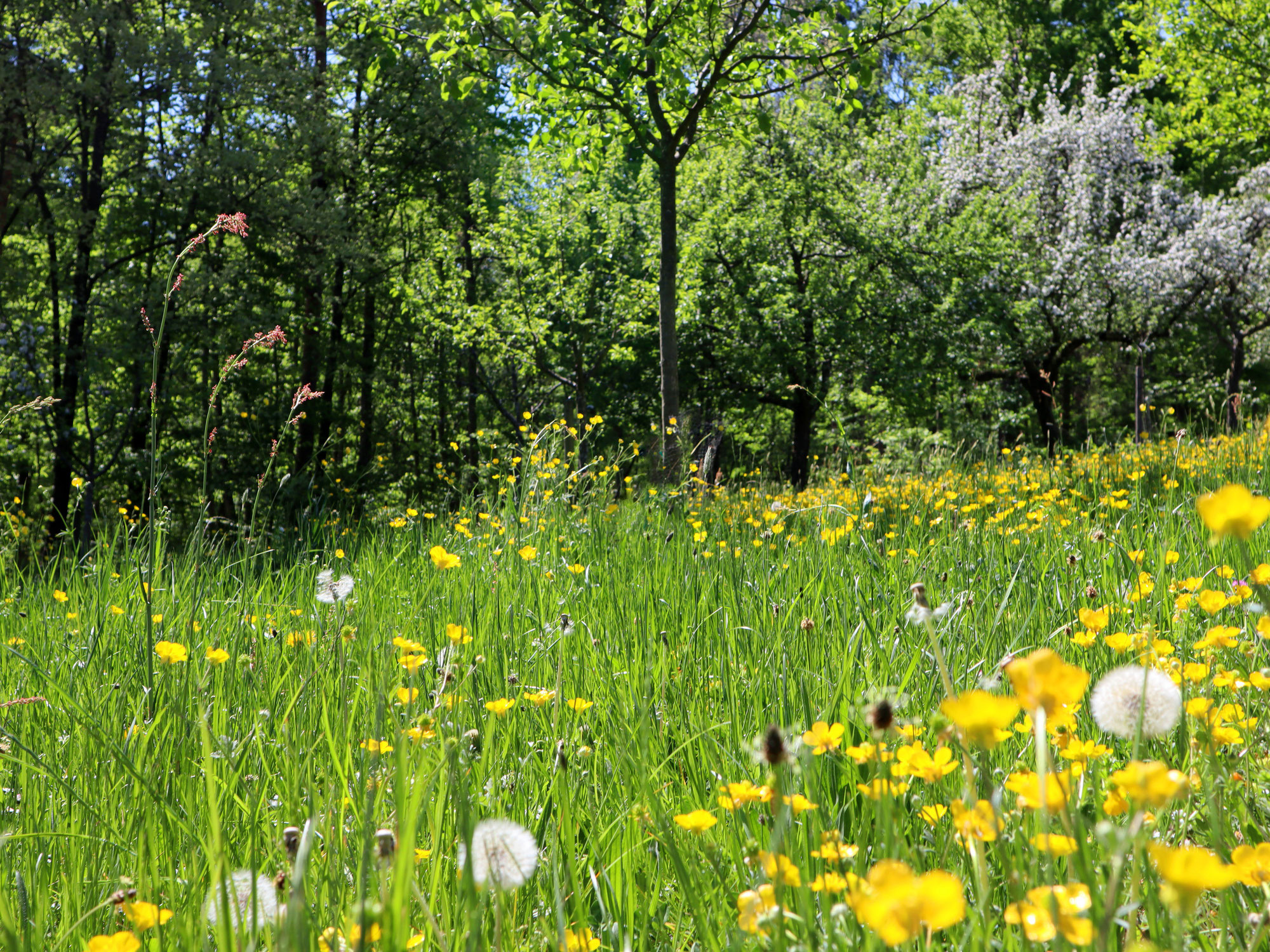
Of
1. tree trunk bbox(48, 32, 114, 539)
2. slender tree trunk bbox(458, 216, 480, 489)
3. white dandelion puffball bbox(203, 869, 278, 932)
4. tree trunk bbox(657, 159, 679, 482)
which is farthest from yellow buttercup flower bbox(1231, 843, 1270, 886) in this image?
slender tree trunk bbox(458, 216, 480, 489)

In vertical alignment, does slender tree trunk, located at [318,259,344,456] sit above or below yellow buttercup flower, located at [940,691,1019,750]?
above

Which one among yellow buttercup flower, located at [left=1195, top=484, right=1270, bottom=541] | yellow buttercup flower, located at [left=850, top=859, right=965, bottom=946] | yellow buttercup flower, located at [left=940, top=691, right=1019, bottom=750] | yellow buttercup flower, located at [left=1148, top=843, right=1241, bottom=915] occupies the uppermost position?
yellow buttercup flower, located at [left=1195, top=484, right=1270, bottom=541]

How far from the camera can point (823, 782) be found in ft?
4.95

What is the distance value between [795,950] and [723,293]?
16.5m

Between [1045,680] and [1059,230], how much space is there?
21991mm

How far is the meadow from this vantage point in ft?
2.63

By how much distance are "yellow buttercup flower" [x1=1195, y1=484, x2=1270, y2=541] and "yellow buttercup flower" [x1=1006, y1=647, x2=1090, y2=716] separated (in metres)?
Answer: 0.14

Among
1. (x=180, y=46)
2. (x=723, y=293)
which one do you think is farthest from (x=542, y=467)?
(x=723, y=293)

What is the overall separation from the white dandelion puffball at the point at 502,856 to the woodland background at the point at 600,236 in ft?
10.0

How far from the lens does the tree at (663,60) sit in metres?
6.09

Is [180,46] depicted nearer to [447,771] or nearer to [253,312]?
[253,312]

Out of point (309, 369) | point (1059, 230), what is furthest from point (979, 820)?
point (1059, 230)

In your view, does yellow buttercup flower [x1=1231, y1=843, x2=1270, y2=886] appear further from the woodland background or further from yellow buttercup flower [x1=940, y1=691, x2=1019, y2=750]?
the woodland background

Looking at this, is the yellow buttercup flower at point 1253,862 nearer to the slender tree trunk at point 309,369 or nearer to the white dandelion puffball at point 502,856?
the white dandelion puffball at point 502,856
